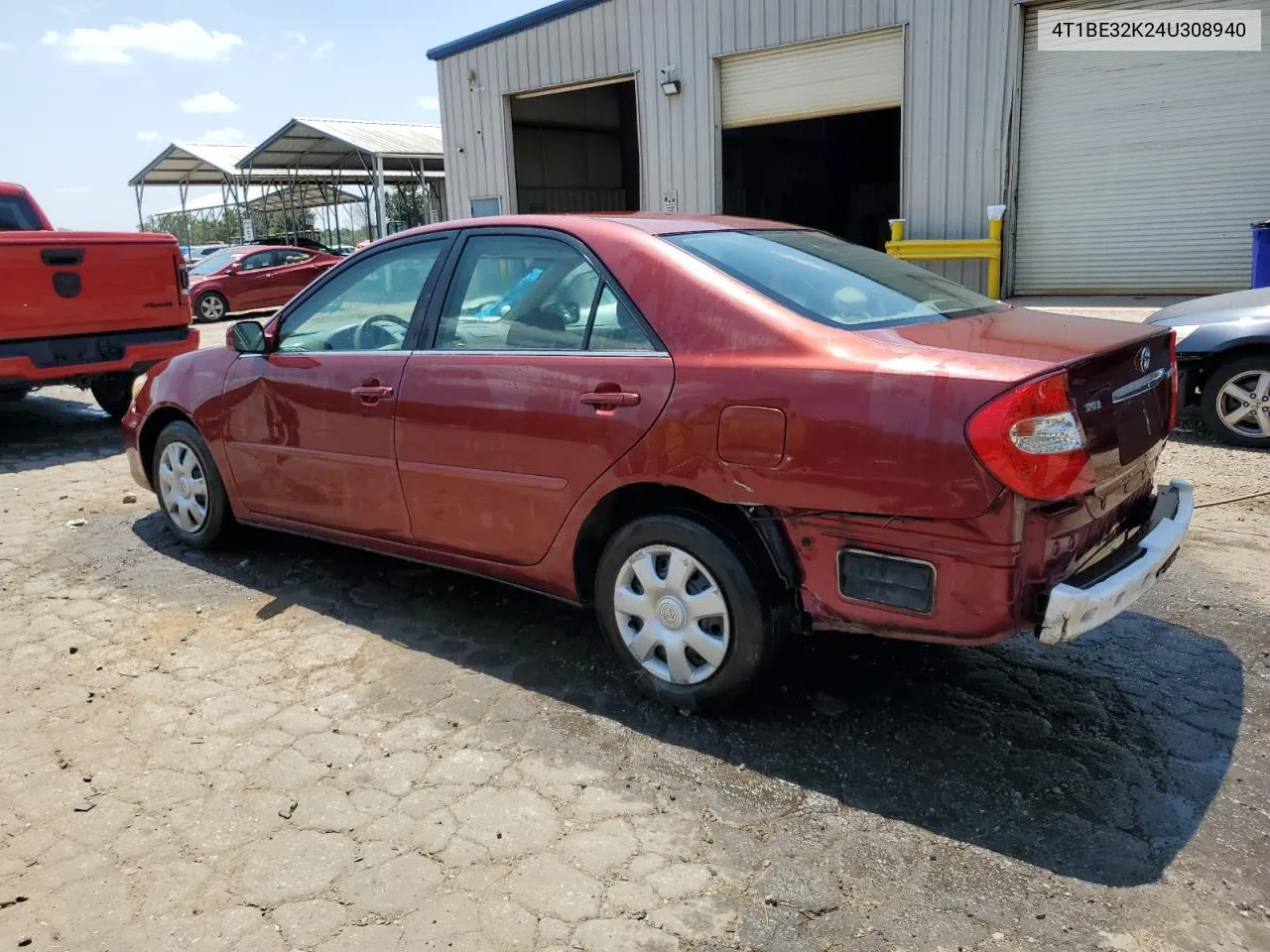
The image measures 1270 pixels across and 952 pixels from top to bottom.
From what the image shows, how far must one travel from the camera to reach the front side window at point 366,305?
157 inches

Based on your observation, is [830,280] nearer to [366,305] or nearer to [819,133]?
[366,305]

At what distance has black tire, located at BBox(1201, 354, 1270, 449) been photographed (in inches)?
242

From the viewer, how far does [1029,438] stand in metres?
2.53

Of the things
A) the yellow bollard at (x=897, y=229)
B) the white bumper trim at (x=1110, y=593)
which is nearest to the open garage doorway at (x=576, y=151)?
the yellow bollard at (x=897, y=229)

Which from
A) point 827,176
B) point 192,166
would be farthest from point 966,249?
point 192,166

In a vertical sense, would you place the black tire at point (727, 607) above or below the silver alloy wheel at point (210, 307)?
below

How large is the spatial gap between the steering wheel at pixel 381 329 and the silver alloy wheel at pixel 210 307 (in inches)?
688

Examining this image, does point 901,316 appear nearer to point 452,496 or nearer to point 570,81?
point 452,496

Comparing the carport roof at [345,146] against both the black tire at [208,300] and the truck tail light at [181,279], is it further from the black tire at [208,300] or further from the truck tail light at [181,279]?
the truck tail light at [181,279]

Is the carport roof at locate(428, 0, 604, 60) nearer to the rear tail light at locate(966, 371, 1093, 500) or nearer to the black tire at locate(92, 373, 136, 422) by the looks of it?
the black tire at locate(92, 373, 136, 422)

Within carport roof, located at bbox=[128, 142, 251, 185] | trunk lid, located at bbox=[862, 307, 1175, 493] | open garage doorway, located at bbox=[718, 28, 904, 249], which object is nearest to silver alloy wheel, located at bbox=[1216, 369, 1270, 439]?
trunk lid, located at bbox=[862, 307, 1175, 493]

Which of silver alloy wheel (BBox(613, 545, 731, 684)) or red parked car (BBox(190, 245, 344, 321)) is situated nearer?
silver alloy wheel (BBox(613, 545, 731, 684))

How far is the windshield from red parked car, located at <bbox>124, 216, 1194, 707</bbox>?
17.6 m

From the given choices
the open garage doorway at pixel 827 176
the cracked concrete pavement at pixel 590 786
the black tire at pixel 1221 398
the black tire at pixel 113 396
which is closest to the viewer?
the cracked concrete pavement at pixel 590 786
